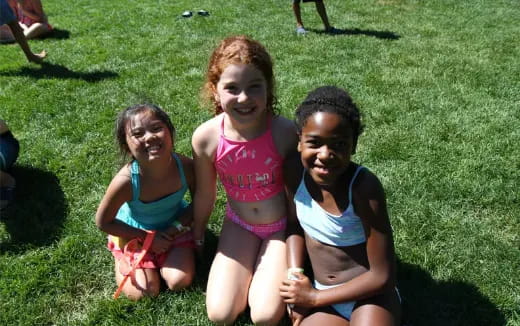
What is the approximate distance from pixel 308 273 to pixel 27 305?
160cm

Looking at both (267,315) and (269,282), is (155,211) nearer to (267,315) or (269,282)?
(269,282)

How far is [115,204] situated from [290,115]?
2.38 metres

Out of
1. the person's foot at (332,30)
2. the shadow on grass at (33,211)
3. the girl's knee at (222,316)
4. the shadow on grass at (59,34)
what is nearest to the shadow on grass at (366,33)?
the person's foot at (332,30)

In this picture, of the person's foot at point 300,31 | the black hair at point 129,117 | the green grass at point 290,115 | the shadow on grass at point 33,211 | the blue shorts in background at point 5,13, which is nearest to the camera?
the black hair at point 129,117

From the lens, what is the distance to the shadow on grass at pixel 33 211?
297cm

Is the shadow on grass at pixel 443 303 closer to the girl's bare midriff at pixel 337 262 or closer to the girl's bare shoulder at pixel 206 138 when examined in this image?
the girl's bare midriff at pixel 337 262

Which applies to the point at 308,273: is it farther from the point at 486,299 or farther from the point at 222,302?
the point at 486,299

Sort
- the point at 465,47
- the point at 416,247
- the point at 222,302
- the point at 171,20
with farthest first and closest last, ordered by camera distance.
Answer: the point at 171,20
the point at 465,47
the point at 416,247
the point at 222,302

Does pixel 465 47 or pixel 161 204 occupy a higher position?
pixel 161 204

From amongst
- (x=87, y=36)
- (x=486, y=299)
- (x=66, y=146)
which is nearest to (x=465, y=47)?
(x=486, y=299)

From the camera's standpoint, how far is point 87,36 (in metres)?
7.44

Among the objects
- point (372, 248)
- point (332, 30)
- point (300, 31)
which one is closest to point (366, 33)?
point (332, 30)

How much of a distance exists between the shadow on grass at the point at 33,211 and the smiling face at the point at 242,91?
165cm

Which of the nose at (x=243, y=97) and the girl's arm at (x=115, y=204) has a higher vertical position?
the nose at (x=243, y=97)
